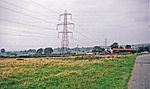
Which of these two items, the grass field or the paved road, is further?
the grass field

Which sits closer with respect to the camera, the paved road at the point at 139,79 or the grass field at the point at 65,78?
the paved road at the point at 139,79

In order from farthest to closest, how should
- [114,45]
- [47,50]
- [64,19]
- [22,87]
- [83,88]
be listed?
[114,45] → [47,50] → [64,19] → [22,87] → [83,88]

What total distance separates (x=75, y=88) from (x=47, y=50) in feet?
366

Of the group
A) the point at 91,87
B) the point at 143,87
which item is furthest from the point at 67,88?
the point at 143,87

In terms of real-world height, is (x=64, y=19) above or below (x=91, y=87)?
above

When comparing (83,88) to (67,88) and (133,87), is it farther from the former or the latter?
(133,87)

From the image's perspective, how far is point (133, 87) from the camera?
905 centimetres

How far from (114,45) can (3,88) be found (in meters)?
160

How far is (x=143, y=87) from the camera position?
9070mm

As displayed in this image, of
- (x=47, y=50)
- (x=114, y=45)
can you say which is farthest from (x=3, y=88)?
(x=114, y=45)

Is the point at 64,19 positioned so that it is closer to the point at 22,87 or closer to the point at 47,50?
the point at 22,87

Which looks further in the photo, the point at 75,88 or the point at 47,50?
the point at 47,50

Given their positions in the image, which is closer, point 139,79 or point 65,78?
point 139,79

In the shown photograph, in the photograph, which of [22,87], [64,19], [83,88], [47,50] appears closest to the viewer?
[83,88]
